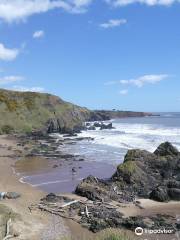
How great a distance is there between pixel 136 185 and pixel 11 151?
22952mm

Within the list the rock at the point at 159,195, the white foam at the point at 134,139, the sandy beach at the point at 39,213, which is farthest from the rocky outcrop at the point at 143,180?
the white foam at the point at 134,139

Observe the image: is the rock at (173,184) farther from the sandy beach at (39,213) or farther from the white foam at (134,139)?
the white foam at (134,139)

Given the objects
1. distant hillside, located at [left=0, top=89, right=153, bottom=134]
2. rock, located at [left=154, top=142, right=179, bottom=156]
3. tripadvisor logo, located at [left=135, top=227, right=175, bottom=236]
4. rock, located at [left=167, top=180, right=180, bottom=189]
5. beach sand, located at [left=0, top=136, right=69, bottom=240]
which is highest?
distant hillside, located at [left=0, top=89, right=153, bottom=134]

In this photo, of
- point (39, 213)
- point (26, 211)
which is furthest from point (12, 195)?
point (39, 213)

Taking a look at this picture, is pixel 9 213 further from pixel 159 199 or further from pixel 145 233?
pixel 159 199

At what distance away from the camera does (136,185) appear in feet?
85.2

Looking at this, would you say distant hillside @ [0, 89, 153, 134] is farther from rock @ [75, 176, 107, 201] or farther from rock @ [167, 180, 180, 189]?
rock @ [167, 180, 180, 189]

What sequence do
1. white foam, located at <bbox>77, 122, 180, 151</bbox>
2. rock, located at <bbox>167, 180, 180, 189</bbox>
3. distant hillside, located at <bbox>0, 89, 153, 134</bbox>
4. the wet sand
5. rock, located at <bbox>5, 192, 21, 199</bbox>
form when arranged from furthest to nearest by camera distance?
distant hillside, located at <bbox>0, 89, 153, 134</bbox> < white foam, located at <bbox>77, 122, 180, 151</bbox> < the wet sand < rock, located at <bbox>167, 180, 180, 189</bbox> < rock, located at <bbox>5, 192, 21, 199</bbox>

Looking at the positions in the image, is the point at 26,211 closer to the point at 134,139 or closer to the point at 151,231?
the point at 151,231

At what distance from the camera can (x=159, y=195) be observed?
2333 centimetres

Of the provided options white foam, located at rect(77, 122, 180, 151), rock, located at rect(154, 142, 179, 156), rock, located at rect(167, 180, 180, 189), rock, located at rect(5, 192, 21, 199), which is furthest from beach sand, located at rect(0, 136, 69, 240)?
white foam, located at rect(77, 122, 180, 151)

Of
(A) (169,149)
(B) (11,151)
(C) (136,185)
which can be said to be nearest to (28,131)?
(B) (11,151)

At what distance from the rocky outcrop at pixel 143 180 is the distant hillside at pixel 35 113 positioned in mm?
41617

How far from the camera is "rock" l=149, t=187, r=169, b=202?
76.0 ft
